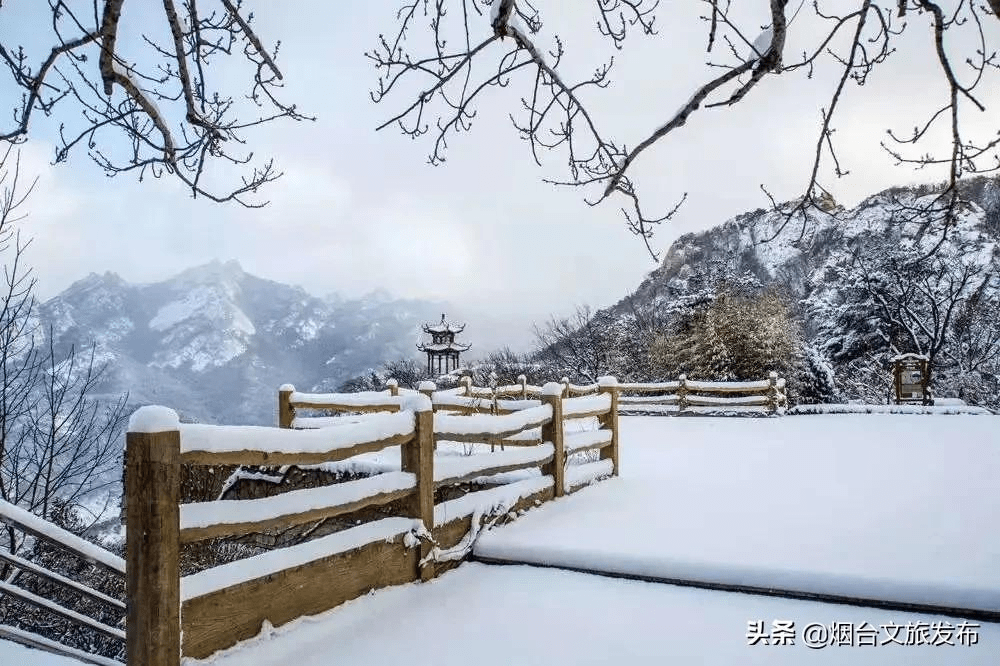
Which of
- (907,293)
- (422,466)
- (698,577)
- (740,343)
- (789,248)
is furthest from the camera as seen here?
(789,248)

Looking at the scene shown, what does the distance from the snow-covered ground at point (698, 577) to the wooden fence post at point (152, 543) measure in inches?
9.9

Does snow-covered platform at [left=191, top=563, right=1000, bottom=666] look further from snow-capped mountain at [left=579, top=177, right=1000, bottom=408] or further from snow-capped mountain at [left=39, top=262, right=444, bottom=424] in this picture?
snow-capped mountain at [left=39, top=262, right=444, bottom=424]

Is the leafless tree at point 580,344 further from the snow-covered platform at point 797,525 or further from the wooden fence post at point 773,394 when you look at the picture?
the snow-covered platform at point 797,525

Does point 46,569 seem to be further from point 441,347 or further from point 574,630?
point 441,347

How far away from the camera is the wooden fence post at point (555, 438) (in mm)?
5754

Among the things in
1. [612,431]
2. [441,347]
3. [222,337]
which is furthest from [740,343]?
[222,337]

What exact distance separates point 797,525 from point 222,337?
13729 centimetres

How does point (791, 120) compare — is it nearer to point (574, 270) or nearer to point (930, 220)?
point (930, 220)

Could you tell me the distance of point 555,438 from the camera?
5762 mm

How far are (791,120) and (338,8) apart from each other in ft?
10.8

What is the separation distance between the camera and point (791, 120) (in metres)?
4.38

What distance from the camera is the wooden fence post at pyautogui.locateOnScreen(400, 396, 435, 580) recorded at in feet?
12.7

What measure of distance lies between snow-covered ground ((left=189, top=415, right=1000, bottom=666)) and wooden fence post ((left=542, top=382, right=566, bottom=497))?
8.8 inches

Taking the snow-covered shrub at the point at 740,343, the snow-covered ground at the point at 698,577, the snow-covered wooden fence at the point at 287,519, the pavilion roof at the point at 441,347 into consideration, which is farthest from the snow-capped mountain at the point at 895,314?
the pavilion roof at the point at 441,347
